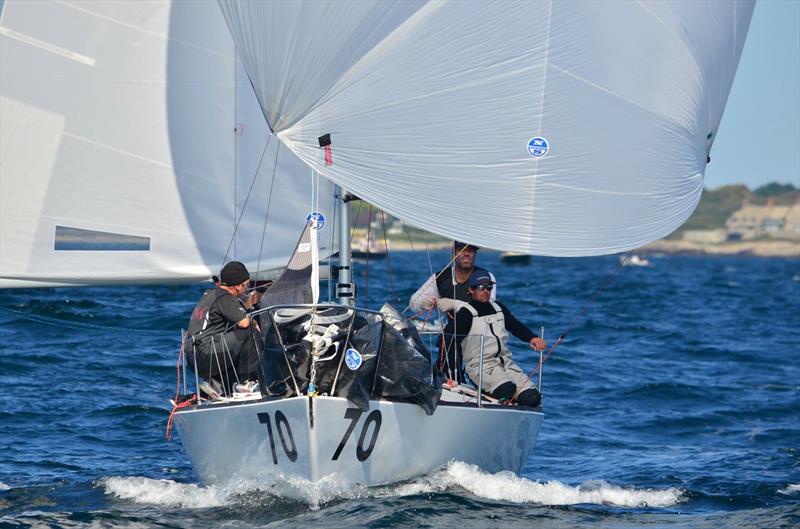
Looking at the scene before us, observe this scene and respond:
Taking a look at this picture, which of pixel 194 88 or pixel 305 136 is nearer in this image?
pixel 305 136

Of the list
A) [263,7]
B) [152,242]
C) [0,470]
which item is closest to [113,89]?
[152,242]

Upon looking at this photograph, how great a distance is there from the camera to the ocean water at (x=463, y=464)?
787cm

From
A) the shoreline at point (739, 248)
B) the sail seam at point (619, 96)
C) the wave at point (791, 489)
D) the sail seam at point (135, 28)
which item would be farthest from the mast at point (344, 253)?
the shoreline at point (739, 248)

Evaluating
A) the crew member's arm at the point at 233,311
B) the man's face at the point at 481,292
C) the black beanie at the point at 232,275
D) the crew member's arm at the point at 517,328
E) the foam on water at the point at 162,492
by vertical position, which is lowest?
the foam on water at the point at 162,492

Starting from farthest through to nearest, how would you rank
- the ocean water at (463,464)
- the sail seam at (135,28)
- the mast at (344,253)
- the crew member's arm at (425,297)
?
1. the sail seam at (135,28)
2. the crew member's arm at (425,297)
3. the mast at (344,253)
4. the ocean water at (463,464)

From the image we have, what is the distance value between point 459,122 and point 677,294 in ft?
92.1

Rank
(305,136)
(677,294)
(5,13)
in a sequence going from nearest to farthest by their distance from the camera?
(305,136) < (5,13) < (677,294)

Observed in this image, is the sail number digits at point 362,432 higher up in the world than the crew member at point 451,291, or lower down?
lower down

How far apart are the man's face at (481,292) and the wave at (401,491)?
1.28 metres

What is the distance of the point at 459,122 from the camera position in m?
8.29

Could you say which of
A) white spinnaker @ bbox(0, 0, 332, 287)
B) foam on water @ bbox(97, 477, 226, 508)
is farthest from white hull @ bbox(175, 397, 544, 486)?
white spinnaker @ bbox(0, 0, 332, 287)

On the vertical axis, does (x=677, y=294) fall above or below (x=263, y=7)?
below

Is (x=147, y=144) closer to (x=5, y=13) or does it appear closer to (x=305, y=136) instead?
(x=5, y=13)

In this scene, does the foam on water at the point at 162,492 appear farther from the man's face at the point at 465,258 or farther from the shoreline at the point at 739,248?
the shoreline at the point at 739,248
